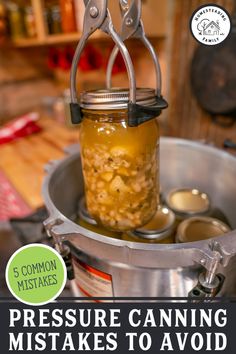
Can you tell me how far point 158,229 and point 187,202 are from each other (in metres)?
0.13

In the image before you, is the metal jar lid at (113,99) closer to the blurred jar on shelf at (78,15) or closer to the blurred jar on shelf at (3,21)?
the blurred jar on shelf at (78,15)

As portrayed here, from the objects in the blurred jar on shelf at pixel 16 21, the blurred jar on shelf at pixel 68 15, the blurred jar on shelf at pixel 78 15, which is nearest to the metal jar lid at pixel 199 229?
the blurred jar on shelf at pixel 78 15

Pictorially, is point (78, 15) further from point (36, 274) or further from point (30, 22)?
point (36, 274)

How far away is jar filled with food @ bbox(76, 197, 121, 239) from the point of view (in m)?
0.48

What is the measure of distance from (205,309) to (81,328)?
173 millimetres

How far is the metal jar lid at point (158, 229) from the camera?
1.55ft

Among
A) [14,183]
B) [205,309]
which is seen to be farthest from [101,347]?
[14,183]

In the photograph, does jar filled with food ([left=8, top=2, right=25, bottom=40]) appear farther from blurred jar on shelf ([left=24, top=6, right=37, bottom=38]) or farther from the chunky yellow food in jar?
the chunky yellow food in jar

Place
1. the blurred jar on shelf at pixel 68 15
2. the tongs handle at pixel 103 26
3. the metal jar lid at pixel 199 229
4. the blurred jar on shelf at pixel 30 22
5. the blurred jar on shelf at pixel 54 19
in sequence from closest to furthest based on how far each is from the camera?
the tongs handle at pixel 103 26, the metal jar lid at pixel 199 229, the blurred jar on shelf at pixel 68 15, the blurred jar on shelf at pixel 54 19, the blurred jar on shelf at pixel 30 22

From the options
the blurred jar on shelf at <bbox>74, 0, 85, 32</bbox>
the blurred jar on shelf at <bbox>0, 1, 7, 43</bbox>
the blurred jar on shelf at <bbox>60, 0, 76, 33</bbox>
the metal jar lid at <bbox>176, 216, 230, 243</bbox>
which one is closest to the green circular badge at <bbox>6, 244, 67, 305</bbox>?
the metal jar lid at <bbox>176, 216, 230, 243</bbox>

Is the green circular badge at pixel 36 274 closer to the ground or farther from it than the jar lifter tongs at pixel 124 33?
closer to the ground

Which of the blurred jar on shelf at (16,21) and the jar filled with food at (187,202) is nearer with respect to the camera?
the jar filled with food at (187,202)

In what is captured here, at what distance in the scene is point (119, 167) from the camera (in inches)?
15.0

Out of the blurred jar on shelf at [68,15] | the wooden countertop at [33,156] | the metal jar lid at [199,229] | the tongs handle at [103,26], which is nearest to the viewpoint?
the tongs handle at [103,26]
